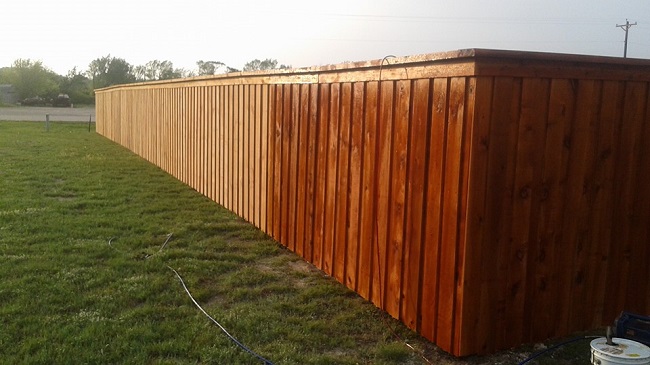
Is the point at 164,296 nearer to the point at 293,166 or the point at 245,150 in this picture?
the point at 293,166

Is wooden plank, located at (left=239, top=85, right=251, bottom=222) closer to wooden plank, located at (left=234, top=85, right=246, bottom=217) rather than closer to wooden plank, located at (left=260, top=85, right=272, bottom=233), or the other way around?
wooden plank, located at (left=234, top=85, right=246, bottom=217)

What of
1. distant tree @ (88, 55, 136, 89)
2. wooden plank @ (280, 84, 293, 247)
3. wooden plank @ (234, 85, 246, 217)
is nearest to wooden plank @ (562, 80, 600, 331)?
wooden plank @ (280, 84, 293, 247)

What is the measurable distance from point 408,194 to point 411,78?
0.81 metres

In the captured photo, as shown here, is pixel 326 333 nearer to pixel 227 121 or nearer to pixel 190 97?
pixel 227 121

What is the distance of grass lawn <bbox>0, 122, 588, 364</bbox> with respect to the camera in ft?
13.8

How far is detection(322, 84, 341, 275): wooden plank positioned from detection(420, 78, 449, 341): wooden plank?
155cm

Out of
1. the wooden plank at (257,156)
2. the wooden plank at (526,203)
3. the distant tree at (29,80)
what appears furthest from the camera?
the distant tree at (29,80)

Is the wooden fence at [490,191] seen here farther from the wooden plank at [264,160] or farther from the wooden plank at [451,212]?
the wooden plank at [264,160]

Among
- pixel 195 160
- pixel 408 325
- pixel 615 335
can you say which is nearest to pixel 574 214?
pixel 615 335

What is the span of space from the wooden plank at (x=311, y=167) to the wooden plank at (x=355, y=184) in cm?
81

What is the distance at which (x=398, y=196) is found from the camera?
4770 mm

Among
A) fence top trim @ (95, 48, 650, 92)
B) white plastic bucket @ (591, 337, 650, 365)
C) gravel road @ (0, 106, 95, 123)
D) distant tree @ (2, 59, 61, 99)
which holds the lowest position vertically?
white plastic bucket @ (591, 337, 650, 365)

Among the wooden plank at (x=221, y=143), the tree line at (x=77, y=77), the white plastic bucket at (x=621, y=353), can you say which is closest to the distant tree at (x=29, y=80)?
the tree line at (x=77, y=77)

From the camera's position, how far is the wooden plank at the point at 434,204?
13.9 feet
